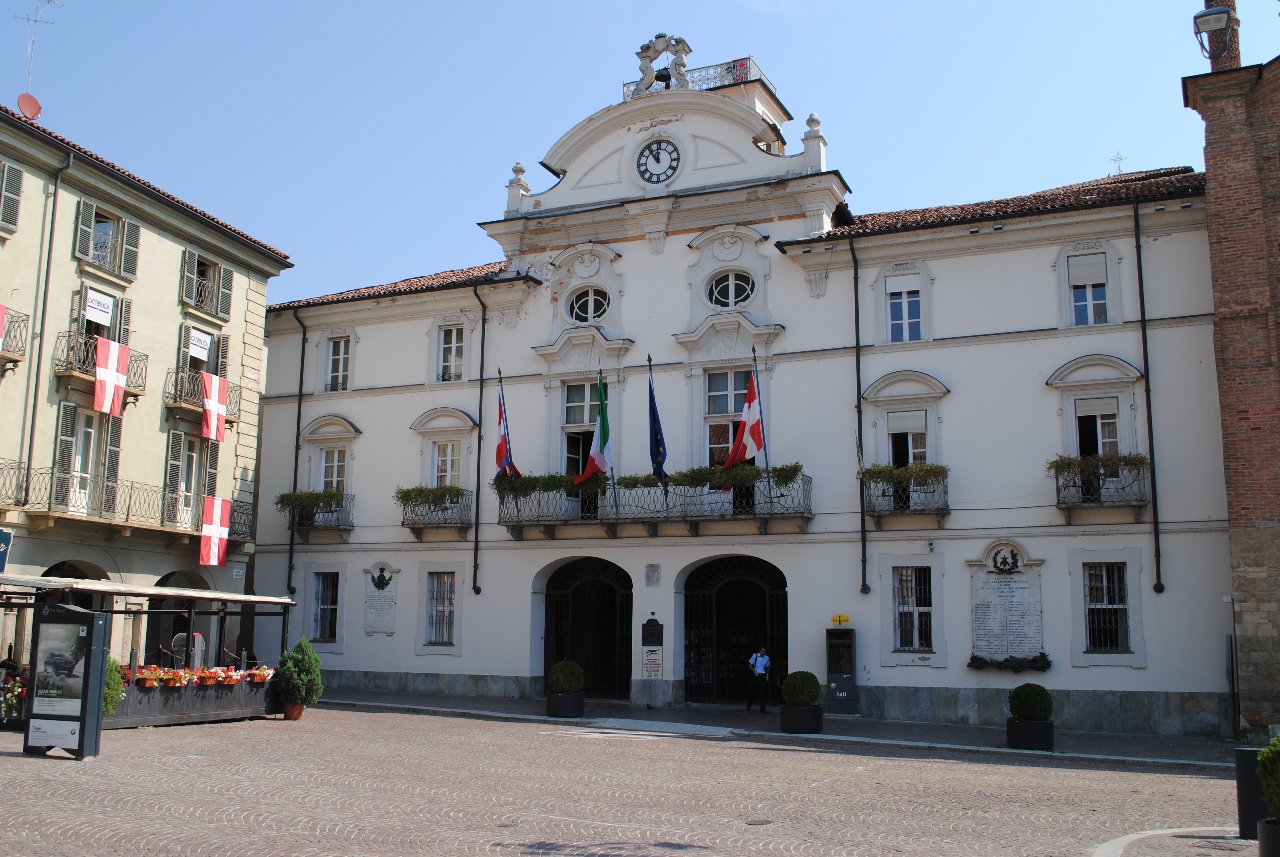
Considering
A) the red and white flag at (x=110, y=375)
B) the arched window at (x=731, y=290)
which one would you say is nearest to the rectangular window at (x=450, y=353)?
the arched window at (x=731, y=290)

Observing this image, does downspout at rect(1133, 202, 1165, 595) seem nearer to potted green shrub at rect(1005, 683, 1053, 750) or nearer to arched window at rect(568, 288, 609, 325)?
potted green shrub at rect(1005, 683, 1053, 750)

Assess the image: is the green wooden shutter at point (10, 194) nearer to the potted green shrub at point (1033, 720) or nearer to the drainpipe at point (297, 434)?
the drainpipe at point (297, 434)

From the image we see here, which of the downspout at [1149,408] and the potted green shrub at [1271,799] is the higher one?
A: the downspout at [1149,408]

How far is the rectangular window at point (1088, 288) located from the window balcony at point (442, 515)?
14527mm

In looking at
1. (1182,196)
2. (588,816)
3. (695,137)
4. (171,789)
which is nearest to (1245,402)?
(1182,196)

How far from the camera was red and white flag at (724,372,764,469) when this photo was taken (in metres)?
24.4

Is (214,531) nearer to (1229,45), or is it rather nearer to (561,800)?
(561,800)

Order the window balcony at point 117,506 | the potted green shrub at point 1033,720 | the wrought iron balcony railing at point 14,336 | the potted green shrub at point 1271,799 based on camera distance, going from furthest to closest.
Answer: the window balcony at point 117,506, the wrought iron balcony railing at point 14,336, the potted green shrub at point 1033,720, the potted green shrub at point 1271,799

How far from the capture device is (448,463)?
29.2 meters

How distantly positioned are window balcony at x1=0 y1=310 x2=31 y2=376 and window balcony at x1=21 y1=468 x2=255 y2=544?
215cm

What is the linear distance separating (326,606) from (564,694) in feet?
30.7

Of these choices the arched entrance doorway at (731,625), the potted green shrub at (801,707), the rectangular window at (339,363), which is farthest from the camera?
the rectangular window at (339,363)

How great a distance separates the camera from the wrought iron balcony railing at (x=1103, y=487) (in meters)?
22.2

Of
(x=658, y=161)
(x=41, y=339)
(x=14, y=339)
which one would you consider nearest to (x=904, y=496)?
(x=658, y=161)
